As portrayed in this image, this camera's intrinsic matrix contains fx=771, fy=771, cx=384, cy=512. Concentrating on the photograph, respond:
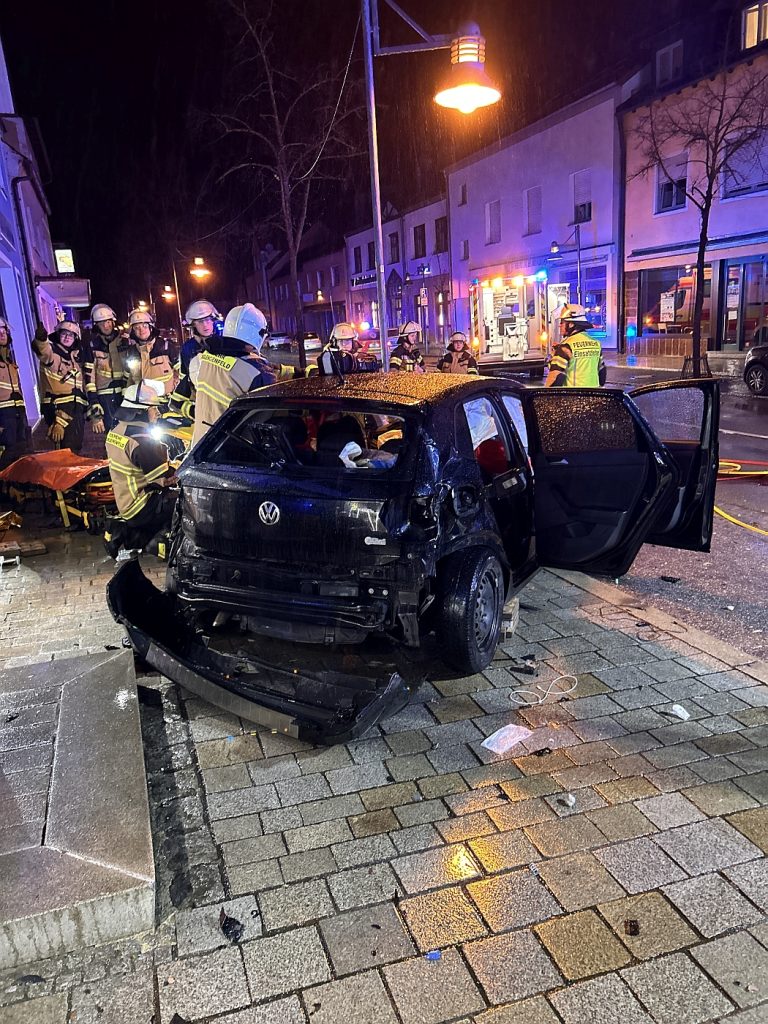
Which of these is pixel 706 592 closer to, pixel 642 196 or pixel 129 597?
pixel 129 597

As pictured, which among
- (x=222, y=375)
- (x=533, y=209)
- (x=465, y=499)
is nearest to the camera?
(x=465, y=499)

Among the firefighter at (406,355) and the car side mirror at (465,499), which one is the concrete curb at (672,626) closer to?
the car side mirror at (465,499)

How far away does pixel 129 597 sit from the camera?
4371 mm

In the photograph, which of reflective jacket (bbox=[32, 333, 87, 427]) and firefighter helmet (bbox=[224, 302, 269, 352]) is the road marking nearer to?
firefighter helmet (bbox=[224, 302, 269, 352])

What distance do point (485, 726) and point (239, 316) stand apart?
420cm

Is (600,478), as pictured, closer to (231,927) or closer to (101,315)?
(231,927)

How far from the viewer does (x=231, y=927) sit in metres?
2.55

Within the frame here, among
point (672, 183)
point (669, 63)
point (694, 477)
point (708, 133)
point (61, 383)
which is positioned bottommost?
point (694, 477)

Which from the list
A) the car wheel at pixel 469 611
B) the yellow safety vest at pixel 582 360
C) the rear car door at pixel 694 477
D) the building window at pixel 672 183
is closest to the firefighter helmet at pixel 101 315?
the yellow safety vest at pixel 582 360

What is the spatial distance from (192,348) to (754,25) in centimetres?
2287

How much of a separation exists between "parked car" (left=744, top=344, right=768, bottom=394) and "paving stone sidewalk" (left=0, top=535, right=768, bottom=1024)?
13.7m

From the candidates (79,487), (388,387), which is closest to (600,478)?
(388,387)

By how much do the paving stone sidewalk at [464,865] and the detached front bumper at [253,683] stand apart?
203 mm

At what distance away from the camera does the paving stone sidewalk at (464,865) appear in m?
2.28
